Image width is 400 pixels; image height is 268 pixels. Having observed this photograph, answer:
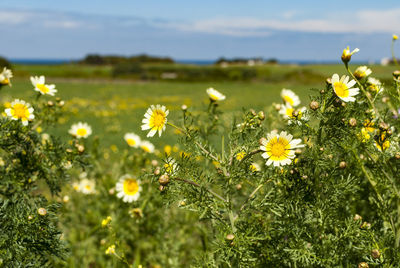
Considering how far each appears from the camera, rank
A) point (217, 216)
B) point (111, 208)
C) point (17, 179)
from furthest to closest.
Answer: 1. point (111, 208)
2. point (17, 179)
3. point (217, 216)

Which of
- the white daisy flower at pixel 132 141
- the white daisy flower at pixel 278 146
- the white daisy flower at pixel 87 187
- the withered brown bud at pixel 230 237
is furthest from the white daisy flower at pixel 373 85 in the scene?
the white daisy flower at pixel 87 187

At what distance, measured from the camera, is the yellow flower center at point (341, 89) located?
54.6 inches

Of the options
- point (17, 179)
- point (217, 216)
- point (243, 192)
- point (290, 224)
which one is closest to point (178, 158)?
point (217, 216)

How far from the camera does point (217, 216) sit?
5.18ft

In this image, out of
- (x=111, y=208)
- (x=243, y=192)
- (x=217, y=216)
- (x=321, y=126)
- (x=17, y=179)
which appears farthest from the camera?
(x=111, y=208)

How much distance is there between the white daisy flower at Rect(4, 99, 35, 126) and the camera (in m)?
1.89

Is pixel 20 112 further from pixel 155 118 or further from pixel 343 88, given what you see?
pixel 343 88

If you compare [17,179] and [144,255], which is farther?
[144,255]

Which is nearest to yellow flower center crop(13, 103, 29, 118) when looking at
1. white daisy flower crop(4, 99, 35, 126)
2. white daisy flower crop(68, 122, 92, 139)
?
white daisy flower crop(4, 99, 35, 126)

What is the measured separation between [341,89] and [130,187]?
1.77m

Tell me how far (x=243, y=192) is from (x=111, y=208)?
1205 millimetres

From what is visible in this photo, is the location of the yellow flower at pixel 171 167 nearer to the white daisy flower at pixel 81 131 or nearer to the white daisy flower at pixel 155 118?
the white daisy flower at pixel 155 118

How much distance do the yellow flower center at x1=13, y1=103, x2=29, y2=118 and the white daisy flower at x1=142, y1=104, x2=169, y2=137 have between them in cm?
82

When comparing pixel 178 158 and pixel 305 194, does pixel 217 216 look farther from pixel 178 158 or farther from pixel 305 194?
pixel 305 194
